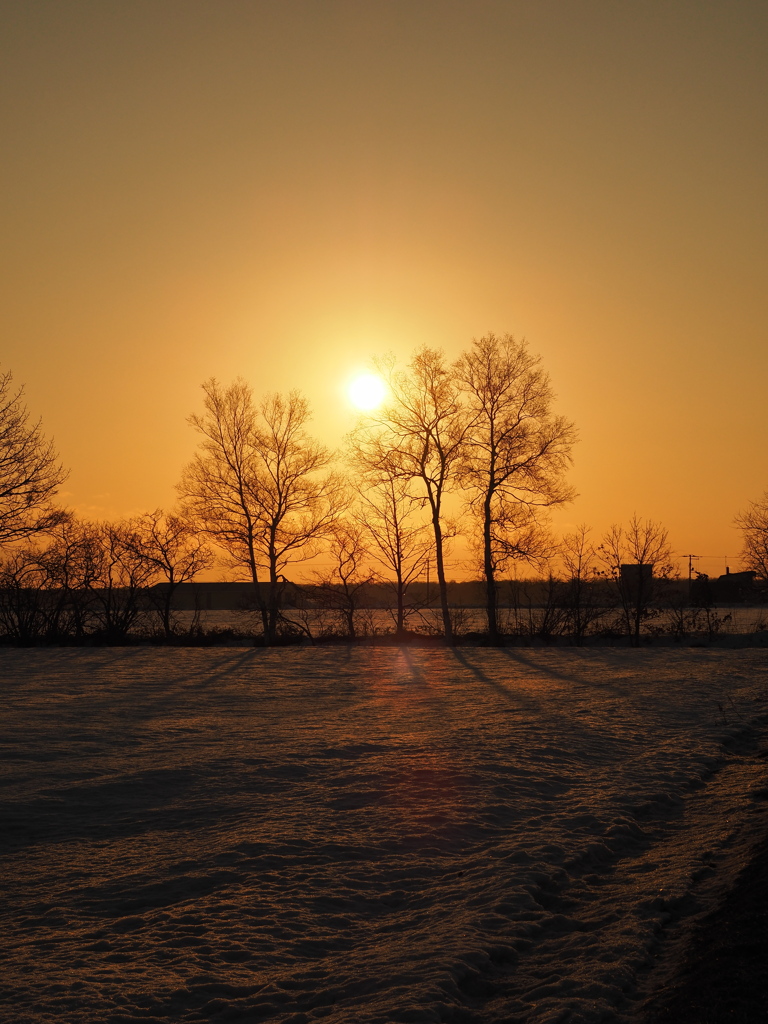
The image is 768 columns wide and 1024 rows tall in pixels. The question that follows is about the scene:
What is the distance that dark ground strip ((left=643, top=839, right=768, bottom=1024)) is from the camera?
12.9 feet

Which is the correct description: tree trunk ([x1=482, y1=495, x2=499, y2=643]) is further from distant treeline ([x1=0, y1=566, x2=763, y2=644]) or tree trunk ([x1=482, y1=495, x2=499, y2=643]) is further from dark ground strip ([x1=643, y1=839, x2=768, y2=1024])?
dark ground strip ([x1=643, y1=839, x2=768, y2=1024])

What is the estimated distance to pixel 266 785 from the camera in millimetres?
10133

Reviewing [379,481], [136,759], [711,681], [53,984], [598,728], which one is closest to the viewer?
[53,984]

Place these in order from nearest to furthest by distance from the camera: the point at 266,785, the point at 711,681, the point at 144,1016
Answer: the point at 144,1016
the point at 266,785
the point at 711,681

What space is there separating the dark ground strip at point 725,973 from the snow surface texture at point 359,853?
30cm

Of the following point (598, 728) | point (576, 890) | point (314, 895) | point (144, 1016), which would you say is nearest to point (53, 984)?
point (144, 1016)

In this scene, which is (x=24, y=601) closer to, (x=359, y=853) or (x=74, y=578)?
(x=74, y=578)

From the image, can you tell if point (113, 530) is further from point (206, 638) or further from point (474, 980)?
point (474, 980)

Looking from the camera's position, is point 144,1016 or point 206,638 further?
point 206,638

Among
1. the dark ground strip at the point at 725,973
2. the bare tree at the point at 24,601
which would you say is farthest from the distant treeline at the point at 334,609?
the dark ground strip at the point at 725,973

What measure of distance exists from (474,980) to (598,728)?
9539 millimetres

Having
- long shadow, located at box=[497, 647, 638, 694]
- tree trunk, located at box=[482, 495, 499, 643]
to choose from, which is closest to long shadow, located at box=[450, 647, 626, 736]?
long shadow, located at box=[497, 647, 638, 694]

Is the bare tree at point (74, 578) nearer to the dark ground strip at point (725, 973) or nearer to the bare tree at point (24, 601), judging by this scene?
the bare tree at point (24, 601)

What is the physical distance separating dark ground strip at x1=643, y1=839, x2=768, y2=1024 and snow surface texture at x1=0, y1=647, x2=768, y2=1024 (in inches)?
11.9
